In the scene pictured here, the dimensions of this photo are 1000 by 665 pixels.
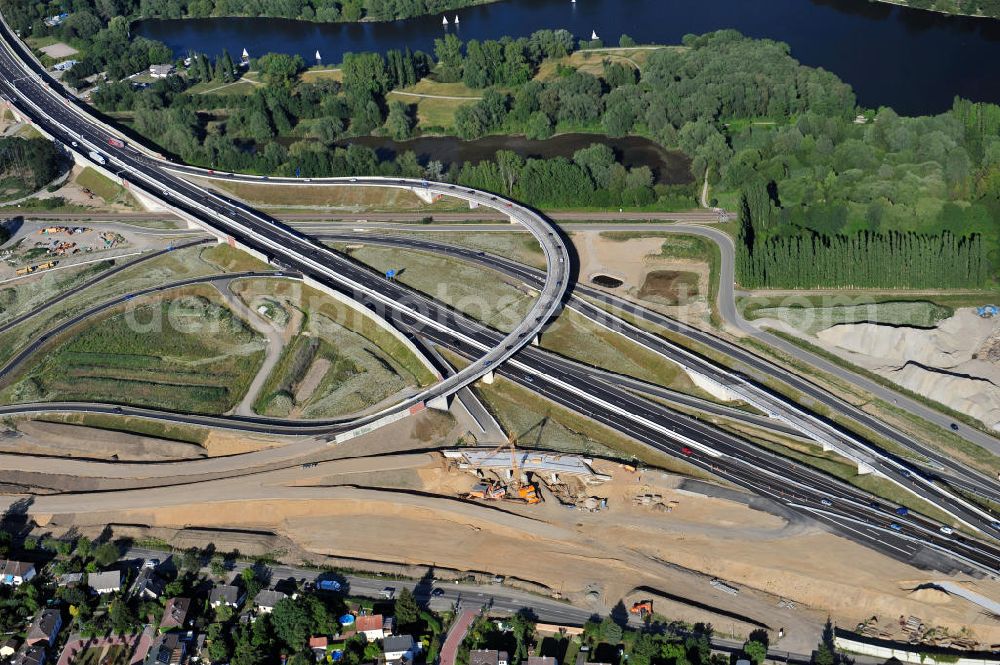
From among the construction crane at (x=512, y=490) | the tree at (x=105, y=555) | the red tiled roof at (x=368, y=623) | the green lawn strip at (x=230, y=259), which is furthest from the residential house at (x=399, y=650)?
the green lawn strip at (x=230, y=259)

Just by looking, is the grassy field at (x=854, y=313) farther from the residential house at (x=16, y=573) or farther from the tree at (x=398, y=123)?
the residential house at (x=16, y=573)

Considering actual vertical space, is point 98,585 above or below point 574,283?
below

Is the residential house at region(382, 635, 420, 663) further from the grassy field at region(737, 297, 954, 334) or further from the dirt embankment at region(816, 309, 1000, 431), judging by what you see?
the dirt embankment at region(816, 309, 1000, 431)

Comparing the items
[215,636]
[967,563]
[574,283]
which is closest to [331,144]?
[574,283]

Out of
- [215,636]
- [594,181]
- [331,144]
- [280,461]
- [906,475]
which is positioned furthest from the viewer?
[331,144]

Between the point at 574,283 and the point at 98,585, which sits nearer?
the point at 98,585

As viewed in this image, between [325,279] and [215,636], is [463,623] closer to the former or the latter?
[215,636]

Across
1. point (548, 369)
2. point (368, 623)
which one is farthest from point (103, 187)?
point (368, 623)

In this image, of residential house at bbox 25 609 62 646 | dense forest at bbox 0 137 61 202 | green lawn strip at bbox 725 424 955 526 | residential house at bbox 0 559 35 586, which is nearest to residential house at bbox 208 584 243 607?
residential house at bbox 25 609 62 646
